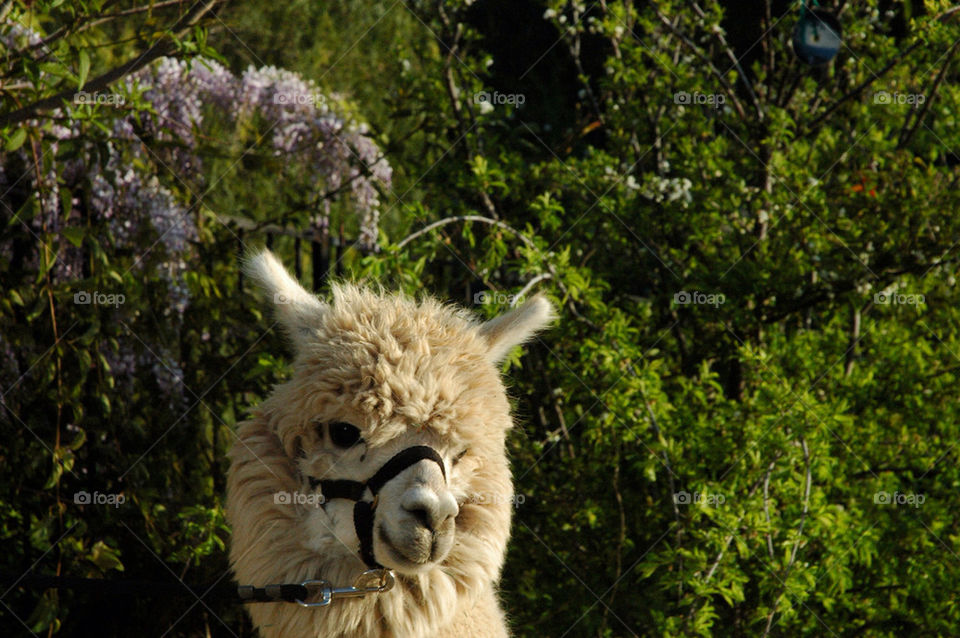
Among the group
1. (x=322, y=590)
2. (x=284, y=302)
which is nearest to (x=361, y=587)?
(x=322, y=590)

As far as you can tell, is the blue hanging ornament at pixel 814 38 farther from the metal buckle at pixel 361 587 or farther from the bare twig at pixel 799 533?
the metal buckle at pixel 361 587

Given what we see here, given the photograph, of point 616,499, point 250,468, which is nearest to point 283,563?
point 250,468

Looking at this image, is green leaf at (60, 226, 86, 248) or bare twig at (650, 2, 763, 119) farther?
bare twig at (650, 2, 763, 119)

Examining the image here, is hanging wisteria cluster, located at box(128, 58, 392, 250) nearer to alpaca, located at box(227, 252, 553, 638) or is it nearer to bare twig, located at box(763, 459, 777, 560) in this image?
bare twig, located at box(763, 459, 777, 560)

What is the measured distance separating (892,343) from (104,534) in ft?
11.9

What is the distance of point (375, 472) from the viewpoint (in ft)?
6.42

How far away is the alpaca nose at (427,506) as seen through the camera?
1.83 meters

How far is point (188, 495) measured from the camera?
13.7ft

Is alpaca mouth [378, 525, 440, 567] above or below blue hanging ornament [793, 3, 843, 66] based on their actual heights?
below

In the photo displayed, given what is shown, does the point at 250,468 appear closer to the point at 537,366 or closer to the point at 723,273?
the point at 537,366

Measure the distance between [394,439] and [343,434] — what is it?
0.13 metres

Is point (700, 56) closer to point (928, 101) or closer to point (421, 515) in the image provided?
point (928, 101)

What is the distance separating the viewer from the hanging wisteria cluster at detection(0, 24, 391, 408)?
3814 millimetres

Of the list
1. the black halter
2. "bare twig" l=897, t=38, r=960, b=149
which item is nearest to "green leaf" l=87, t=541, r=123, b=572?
the black halter
